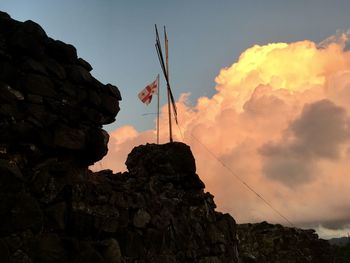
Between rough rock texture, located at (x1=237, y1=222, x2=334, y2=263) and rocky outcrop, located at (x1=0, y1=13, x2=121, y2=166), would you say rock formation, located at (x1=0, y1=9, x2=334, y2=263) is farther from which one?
rough rock texture, located at (x1=237, y1=222, x2=334, y2=263)

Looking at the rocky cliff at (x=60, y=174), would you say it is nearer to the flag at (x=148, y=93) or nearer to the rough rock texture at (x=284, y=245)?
the flag at (x=148, y=93)

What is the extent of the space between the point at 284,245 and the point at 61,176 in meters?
25.5

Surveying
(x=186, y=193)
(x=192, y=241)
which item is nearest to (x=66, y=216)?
(x=192, y=241)

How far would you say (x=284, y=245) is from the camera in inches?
1243

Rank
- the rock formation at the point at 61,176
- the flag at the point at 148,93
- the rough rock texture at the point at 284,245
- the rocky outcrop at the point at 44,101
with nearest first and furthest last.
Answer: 1. the rock formation at the point at 61,176
2. the rocky outcrop at the point at 44,101
3. the flag at the point at 148,93
4. the rough rock texture at the point at 284,245

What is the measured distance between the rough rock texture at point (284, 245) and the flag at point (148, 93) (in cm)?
1542

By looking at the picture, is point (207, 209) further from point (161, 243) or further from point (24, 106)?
point (24, 106)

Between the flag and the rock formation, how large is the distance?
24.7 feet

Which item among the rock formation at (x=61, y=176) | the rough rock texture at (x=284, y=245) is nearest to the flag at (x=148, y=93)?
the rock formation at (x=61, y=176)

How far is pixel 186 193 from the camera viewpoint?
50.9ft

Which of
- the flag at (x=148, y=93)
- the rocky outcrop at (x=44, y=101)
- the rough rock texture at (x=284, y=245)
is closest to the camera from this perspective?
the rocky outcrop at (x=44, y=101)

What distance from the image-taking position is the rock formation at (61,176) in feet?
28.1

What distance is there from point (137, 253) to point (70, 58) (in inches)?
212

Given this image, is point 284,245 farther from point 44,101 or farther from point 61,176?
point 44,101
